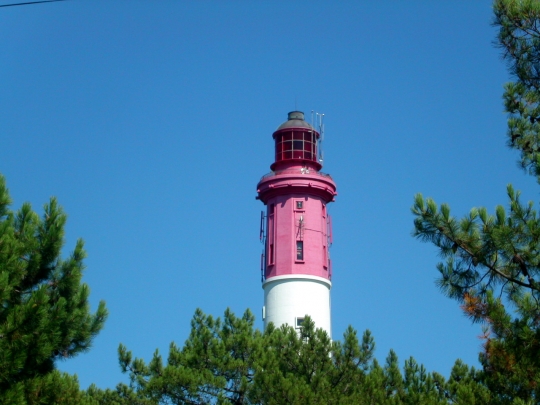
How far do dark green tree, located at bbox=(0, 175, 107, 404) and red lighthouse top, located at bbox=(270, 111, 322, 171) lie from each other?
1752 centimetres

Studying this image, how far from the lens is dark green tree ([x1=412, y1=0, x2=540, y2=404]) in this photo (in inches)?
477

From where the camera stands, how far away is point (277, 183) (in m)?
31.8

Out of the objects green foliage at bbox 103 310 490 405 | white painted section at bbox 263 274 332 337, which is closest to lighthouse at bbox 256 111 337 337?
white painted section at bbox 263 274 332 337

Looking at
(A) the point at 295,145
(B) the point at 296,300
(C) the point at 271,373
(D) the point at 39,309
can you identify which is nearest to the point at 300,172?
(A) the point at 295,145

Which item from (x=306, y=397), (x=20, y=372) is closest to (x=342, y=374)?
(x=306, y=397)

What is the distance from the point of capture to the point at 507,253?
1216cm

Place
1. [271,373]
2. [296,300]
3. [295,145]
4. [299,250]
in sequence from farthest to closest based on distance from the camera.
Result: 1. [295,145]
2. [299,250]
3. [296,300]
4. [271,373]

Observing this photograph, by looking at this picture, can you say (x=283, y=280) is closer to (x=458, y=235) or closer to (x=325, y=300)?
(x=325, y=300)

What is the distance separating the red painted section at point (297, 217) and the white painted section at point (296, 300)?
0.28 metres

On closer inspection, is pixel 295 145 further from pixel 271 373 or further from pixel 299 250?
pixel 271 373

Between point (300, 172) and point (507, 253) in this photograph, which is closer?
point (507, 253)

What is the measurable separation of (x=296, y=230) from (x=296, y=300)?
262 centimetres

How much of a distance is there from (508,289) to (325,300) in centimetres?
1788

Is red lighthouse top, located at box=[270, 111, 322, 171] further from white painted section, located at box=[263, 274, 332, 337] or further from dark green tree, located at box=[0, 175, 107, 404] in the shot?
dark green tree, located at box=[0, 175, 107, 404]
